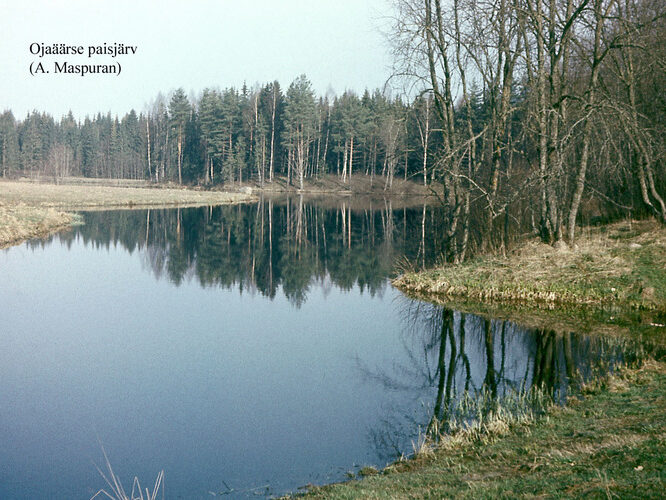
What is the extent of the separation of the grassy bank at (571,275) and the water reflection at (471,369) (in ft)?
6.96

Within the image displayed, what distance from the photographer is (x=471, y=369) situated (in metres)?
11.8

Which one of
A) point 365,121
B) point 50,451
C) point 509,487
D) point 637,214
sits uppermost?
point 365,121

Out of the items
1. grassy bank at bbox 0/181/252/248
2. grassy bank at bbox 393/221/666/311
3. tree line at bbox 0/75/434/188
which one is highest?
tree line at bbox 0/75/434/188

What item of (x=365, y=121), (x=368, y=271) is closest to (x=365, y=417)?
(x=368, y=271)

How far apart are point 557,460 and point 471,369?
5623 mm

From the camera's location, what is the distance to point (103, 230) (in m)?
35.6

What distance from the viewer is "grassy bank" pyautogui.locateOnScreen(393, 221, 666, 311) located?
51.9 ft

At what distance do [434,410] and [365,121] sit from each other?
7337cm

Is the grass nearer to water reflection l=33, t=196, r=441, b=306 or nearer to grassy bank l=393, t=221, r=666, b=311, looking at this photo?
water reflection l=33, t=196, r=441, b=306

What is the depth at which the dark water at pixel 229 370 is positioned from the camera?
8023 mm

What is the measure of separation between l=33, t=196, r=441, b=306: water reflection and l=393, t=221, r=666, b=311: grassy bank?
2.94m

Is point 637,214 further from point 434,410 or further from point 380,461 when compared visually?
point 380,461

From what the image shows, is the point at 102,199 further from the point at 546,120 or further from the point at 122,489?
the point at 122,489

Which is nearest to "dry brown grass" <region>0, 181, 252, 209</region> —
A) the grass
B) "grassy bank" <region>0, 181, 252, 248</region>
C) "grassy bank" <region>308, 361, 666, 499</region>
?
"grassy bank" <region>0, 181, 252, 248</region>
